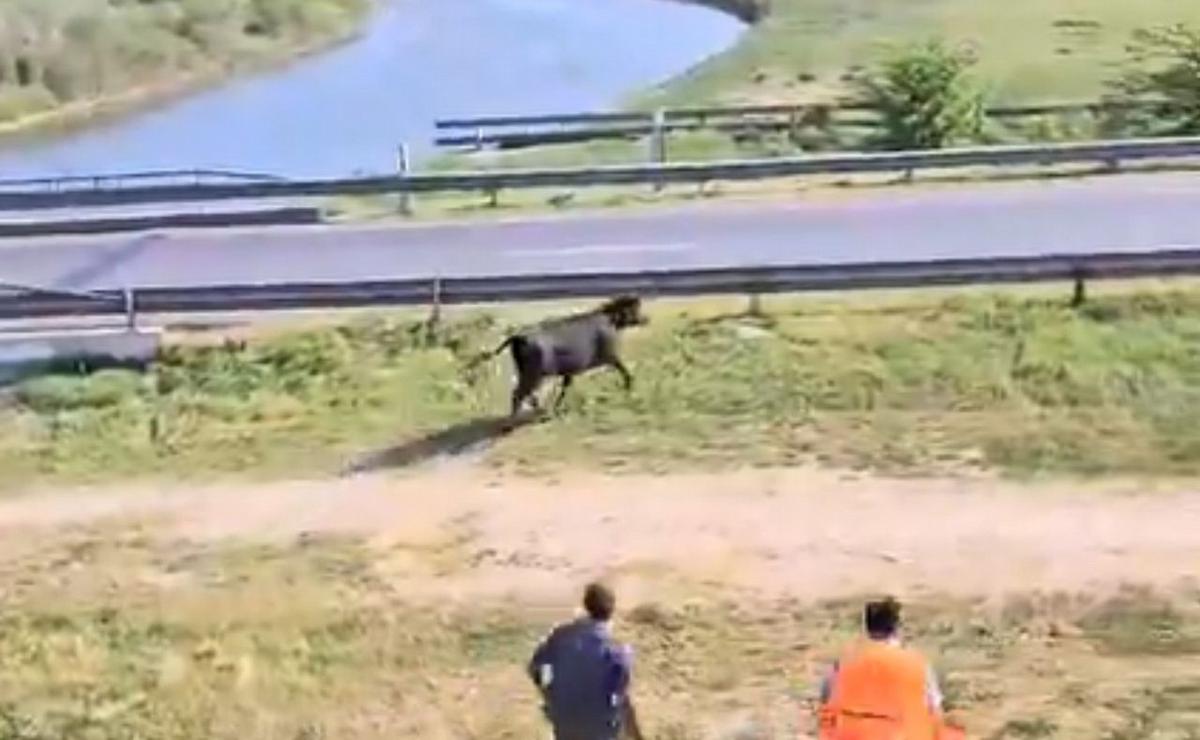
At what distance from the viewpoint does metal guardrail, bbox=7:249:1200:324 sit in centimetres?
1841

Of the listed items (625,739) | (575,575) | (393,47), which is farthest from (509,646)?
(393,47)

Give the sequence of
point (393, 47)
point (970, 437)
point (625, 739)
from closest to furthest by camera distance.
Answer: point (625, 739), point (970, 437), point (393, 47)

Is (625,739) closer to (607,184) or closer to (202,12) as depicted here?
(607,184)

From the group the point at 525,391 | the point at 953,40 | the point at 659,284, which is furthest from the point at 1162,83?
the point at 525,391

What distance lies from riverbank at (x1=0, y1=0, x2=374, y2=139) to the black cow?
30069 millimetres

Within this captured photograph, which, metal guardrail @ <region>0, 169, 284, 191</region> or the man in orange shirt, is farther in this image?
metal guardrail @ <region>0, 169, 284, 191</region>

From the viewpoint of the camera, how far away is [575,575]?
1422 cm

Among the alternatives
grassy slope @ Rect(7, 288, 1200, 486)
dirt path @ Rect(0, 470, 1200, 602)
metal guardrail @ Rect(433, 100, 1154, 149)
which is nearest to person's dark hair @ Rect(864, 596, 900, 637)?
dirt path @ Rect(0, 470, 1200, 602)

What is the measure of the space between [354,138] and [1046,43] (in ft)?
44.2

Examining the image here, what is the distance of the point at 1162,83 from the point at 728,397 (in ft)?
64.8

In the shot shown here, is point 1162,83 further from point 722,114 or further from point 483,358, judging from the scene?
point 483,358

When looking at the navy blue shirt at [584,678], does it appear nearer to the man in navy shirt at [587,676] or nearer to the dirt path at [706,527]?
the man in navy shirt at [587,676]

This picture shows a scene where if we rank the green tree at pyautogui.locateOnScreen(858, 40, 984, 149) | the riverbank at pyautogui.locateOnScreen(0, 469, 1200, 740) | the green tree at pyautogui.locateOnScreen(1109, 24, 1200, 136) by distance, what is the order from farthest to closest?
1. the green tree at pyautogui.locateOnScreen(1109, 24, 1200, 136)
2. the green tree at pyautogui.locateOnScreen(858, 40, 984, 149)
3. the riverbank at pyautogui.locateOnScreen(0, 469, 1200, 740)

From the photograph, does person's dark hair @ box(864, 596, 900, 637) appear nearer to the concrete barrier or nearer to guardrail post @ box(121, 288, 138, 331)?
the concrete barrier
